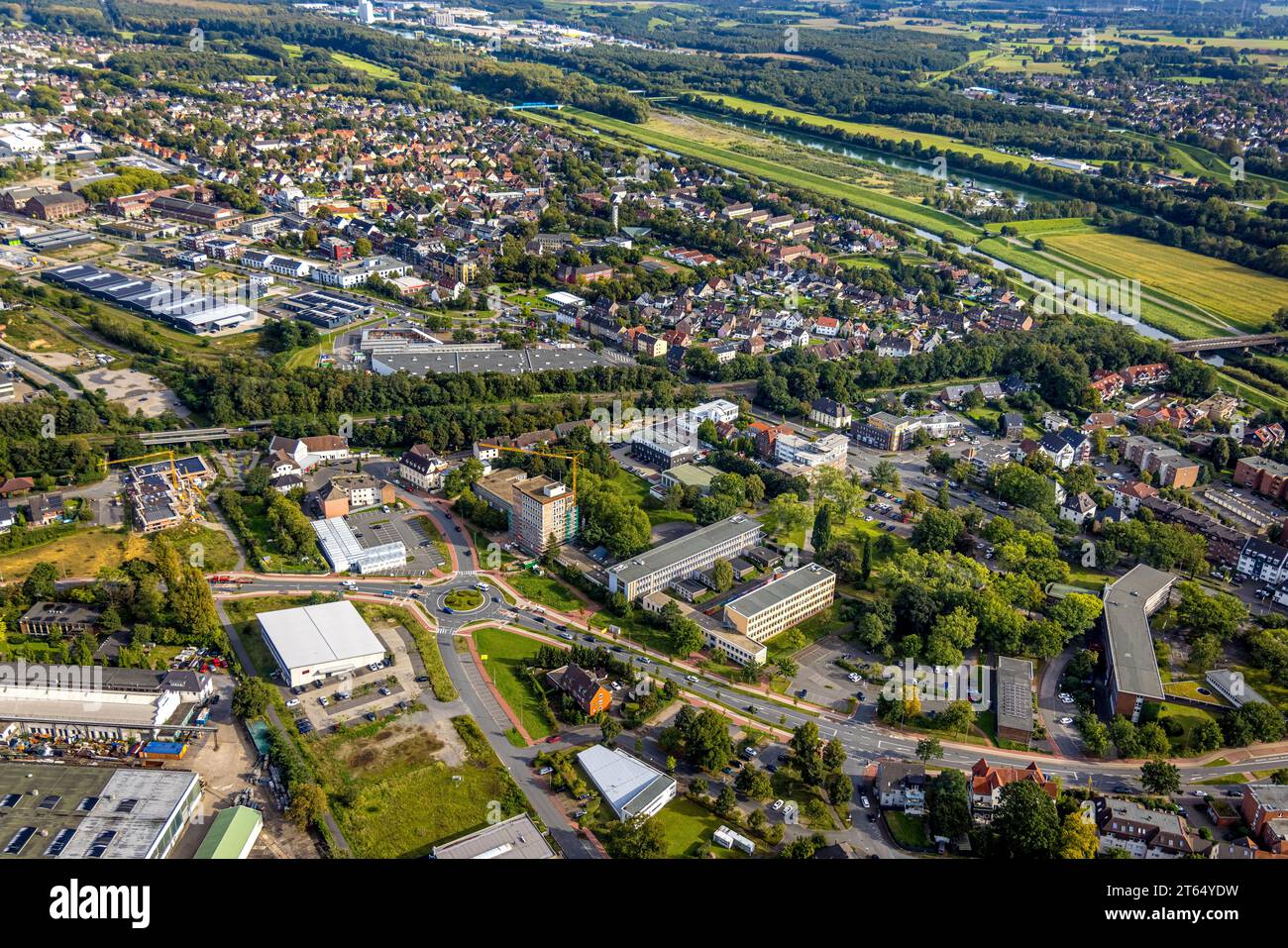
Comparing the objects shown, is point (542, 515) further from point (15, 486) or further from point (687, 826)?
point (15, 486)

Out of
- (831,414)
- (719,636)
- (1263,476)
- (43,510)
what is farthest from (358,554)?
(1263,476)

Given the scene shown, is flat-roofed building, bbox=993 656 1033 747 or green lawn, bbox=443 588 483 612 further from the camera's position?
green lawn, bbox=443 588 483 612


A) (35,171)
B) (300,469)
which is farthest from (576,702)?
(35,171)

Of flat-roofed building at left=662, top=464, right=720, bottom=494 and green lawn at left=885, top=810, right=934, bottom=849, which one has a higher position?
flat-roofed building at left=662, top=464, right=720, bottom=494

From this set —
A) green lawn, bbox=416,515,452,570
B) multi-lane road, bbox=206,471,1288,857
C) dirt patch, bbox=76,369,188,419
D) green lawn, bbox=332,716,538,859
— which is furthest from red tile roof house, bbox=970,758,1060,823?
dirt patch, bbox=76,369,188,419

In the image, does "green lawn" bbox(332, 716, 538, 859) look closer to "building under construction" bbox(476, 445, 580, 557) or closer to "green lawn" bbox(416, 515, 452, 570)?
"green lawn" bbox(416, 515, 452, 570)
